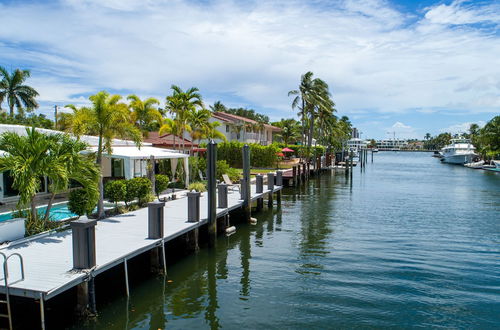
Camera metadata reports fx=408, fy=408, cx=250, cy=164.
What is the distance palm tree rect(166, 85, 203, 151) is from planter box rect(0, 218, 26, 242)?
19.4 m

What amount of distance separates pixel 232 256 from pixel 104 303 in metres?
5.76

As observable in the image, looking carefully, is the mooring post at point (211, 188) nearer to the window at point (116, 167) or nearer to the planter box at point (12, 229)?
the planter box at point (12, 229)

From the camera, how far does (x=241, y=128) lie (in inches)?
2362

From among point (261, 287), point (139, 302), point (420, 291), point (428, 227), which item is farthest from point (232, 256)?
point (428, 227)

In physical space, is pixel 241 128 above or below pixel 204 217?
above

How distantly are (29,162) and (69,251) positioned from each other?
125 inches

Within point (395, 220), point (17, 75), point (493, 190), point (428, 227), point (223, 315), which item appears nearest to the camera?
A: point (223, 315)

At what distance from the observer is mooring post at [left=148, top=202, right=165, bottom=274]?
39.0ft

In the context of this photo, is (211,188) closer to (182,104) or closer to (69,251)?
(69,251)

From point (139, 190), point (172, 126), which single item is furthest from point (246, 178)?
point (172, 126)

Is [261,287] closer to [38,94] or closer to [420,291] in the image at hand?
[420,291]

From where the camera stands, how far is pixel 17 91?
50.8 m

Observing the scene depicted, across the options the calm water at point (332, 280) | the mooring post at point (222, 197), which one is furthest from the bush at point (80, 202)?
the mooring post at point (222, 197)

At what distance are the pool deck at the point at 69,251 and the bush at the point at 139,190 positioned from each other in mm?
889
